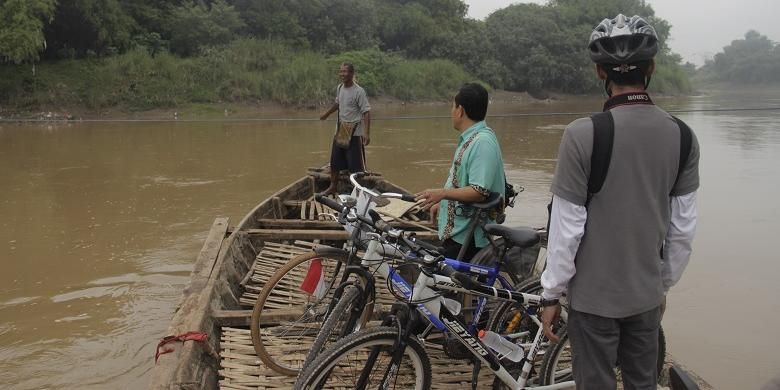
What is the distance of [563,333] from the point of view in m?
2.56

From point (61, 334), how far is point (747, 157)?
1317cm

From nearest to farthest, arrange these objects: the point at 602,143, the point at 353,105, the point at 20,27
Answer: the point at 602,143 < the point at 353,105 < the point at 20,27

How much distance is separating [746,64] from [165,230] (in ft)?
237

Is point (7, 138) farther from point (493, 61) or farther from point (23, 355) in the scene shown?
point (493, 61)

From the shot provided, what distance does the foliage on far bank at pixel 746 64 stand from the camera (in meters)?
61.8

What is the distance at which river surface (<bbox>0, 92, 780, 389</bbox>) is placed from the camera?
13.2ft

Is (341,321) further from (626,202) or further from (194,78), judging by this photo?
(194,78)

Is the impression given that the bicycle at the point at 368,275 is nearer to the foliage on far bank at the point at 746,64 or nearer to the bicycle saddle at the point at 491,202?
the bicycle saddle at the point at 491,202

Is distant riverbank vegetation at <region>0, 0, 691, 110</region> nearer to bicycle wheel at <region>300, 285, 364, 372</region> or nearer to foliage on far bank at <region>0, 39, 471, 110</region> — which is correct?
foliage on far bank at <region>0, 39, 471, 110</region>

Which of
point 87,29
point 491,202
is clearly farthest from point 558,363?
point 87,29

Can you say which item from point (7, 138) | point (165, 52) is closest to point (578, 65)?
point (165, 52)

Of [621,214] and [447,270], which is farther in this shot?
[447,270]

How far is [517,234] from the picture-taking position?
262cm

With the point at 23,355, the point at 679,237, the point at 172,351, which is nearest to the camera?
the point at 679,237
